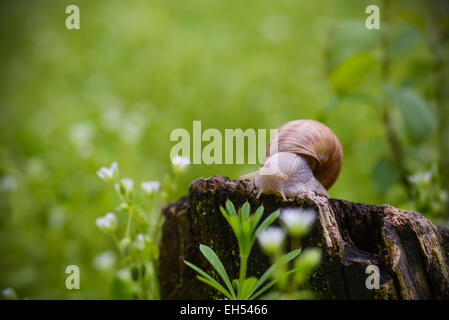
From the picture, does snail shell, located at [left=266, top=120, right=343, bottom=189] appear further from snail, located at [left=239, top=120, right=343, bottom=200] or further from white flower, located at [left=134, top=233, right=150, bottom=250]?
white flower, located at [left=134, top=233, right=150, bottom=250]

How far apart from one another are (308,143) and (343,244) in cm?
29

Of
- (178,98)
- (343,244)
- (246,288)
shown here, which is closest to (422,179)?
(343,244)

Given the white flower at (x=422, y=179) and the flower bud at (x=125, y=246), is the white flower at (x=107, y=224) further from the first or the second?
the white flower at (x=422, y=179)

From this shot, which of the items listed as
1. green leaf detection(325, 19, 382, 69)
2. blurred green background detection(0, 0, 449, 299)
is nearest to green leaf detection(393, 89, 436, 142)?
blurred green background detection(0, 0, 449, 299)

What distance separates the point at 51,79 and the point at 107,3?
1123 mm

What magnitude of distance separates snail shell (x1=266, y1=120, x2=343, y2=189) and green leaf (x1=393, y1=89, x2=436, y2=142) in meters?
0.59

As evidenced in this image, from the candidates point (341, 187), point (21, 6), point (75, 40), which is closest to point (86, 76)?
point (75, 40)

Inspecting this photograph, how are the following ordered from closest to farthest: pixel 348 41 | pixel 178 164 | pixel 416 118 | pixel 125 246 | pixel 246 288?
pixel 246 288 → pixel 125 246 → pixel 178 164 → pixel 416 118 → pixel 348 41

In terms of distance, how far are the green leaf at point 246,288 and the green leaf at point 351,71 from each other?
1.08m

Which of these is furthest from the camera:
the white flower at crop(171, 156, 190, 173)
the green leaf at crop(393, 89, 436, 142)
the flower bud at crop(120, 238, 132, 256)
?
the green leaf at crop(393, 89, 436, 142)

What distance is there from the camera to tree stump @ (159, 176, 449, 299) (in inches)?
32.2

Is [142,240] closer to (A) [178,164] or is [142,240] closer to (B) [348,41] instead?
(A) [178,164]

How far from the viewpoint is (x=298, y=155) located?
41.8 inches

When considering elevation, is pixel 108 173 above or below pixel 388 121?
below
